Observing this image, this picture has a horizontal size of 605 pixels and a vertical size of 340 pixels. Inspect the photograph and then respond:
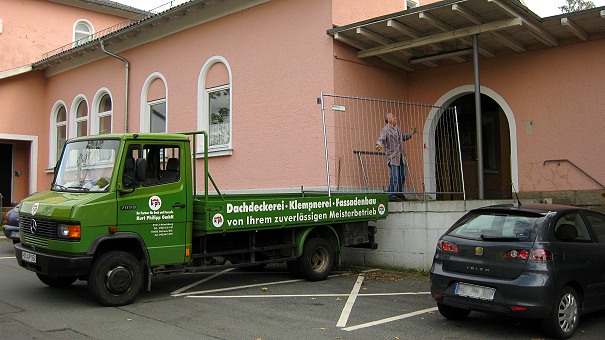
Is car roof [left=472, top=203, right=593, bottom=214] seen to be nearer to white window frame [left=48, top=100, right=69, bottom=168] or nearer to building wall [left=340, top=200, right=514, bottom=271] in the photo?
building wall [left=340, top=200, right=514, bottom=271]

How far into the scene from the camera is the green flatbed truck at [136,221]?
727 centimetres

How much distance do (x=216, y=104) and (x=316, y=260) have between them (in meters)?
6.76

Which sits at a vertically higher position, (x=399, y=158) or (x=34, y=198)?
(x=399, y=158)

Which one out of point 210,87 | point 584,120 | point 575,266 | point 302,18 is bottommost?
point 575,266

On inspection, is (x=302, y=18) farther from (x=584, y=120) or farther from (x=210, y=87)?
(x=584, y=120)

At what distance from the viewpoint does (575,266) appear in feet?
20.5

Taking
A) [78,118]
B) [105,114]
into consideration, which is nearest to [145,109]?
[105,114]

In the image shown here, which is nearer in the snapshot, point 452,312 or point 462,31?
point 452,312

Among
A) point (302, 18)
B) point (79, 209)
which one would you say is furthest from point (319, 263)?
point (302, 18)

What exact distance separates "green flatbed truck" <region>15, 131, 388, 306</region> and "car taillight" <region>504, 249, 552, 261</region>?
3637mm

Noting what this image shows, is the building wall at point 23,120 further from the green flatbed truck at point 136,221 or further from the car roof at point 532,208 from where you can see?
the car roof at point 532,208

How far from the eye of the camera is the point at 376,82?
12.9 meters

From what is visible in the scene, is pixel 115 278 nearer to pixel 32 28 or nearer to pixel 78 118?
pixel 78 118

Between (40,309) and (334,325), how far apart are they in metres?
3.67
